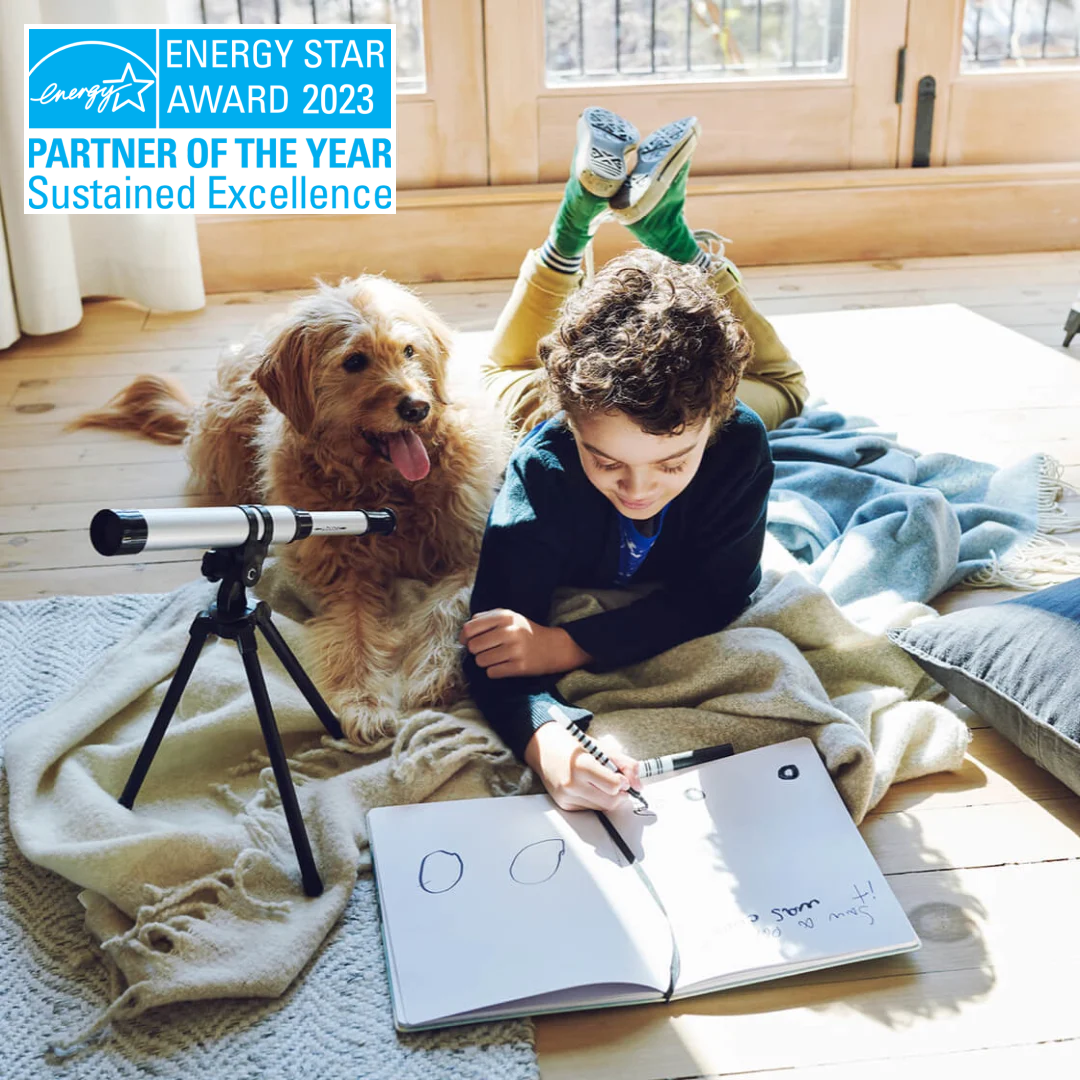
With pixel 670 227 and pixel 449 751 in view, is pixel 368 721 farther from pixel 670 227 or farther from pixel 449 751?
pixel 670 227

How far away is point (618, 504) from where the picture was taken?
134cm

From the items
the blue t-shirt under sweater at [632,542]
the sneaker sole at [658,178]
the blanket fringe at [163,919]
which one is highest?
the sneaker sole at [658,178]

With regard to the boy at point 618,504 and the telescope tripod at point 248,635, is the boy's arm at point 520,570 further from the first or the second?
the telescope tripod at point 248,635

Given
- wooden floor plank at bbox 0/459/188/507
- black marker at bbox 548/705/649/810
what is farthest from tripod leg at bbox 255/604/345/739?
wooden floor plank at bbox 0/459/188/507

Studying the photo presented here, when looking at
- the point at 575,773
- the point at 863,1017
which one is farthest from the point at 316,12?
the point at 863,1017

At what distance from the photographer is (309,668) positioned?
5.14ft

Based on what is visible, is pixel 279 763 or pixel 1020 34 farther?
pixel 1020 34

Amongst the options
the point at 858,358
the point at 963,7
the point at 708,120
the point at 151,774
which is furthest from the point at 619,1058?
the point at 963,7

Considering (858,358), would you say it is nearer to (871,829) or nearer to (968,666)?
(968,666)

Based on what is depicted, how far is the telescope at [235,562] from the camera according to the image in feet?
3.42

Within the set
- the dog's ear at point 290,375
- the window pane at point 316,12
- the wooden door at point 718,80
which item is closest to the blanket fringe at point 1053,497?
the dog's ear at point 290,375

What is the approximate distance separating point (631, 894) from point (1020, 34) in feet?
10.0

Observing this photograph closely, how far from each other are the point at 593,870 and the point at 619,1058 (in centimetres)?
20

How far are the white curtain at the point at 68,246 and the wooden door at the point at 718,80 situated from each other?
0.88 metres
